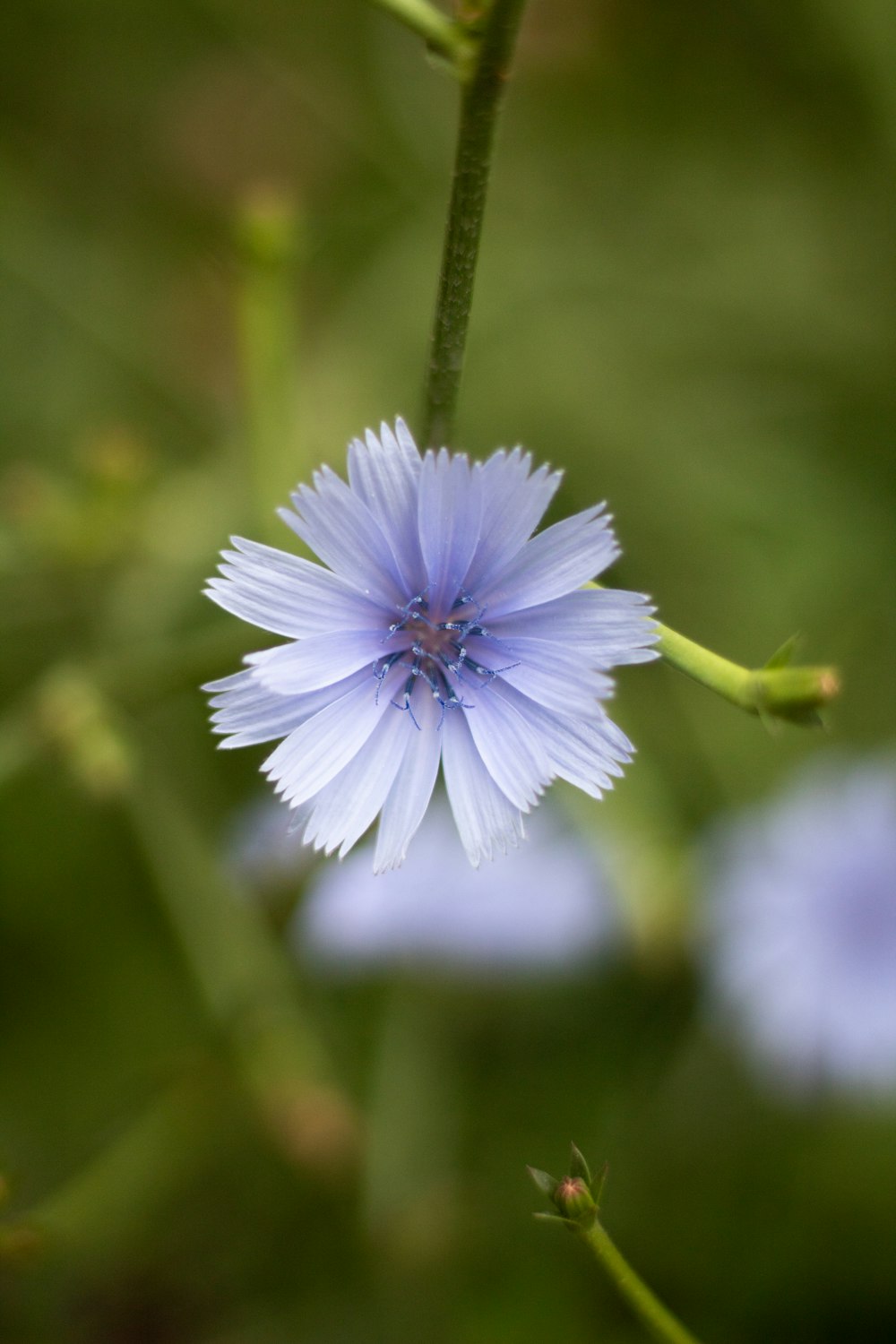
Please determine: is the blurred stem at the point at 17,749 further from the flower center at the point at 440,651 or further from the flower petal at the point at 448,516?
the flower petal at the point at 448,516

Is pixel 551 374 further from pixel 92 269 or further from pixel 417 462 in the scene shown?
pixel 417 462

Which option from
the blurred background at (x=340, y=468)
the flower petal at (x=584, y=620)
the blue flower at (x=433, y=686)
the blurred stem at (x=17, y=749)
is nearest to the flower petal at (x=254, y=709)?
the blue flower at (x=433, y=686)

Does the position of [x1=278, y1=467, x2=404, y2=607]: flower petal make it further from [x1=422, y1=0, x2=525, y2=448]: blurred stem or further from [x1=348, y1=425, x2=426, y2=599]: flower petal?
[x1=422, y1=0, x2=525, y2=448]: blurred stem

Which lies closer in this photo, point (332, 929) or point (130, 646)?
point (332, 929)

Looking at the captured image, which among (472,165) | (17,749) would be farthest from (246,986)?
(472,165)

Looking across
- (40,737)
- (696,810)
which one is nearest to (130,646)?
(40,737)

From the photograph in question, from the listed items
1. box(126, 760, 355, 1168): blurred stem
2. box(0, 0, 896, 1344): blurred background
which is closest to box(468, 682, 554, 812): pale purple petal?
box(0, 0, 896, 1344): blurred background
